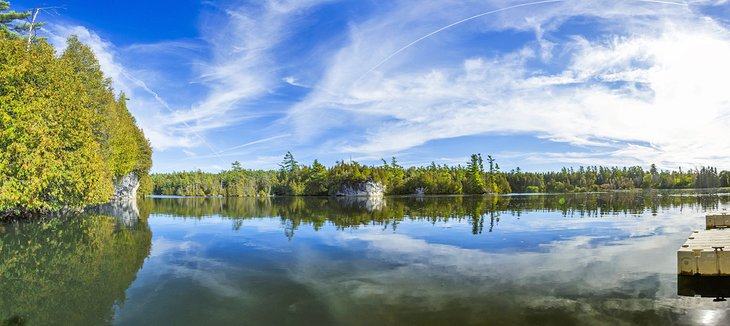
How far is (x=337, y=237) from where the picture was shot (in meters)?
24.2

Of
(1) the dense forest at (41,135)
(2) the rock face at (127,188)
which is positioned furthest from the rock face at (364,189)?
(1) the dense forest at (41,135)

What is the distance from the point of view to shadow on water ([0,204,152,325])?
9523 millimetres

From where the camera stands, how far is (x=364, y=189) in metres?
157

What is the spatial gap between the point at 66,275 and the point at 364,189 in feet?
473

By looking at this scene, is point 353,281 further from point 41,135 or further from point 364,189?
point 364,189

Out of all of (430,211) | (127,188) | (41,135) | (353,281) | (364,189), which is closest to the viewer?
(353,281)

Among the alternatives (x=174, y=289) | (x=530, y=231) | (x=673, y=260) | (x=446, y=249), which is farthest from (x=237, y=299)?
(x=530, y=231)

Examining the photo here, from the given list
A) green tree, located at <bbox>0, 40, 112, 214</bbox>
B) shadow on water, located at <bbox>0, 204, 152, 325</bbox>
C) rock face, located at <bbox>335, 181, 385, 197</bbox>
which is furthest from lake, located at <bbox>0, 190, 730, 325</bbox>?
rock face, located at <bbox>335, 181, 385, 197</bbox>

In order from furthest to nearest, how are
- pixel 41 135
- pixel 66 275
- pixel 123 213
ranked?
pixel 123 213 < pixel 41 135 < pixel 66 275

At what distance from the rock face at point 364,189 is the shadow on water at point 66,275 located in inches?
5239

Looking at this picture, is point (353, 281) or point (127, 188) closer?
point (353, 281)

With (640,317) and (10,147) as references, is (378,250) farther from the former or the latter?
(10,147)

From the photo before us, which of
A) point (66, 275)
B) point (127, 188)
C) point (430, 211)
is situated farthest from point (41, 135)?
point (127, 188)

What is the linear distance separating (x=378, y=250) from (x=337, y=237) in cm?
578
